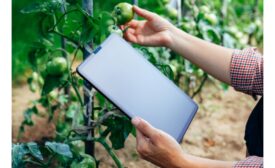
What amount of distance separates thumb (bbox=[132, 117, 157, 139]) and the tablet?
54 mm

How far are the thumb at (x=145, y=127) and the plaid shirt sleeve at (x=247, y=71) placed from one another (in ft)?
1.45

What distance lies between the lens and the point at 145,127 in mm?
1175

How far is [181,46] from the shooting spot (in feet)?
5.08

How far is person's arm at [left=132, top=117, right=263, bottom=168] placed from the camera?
1175 millimetres

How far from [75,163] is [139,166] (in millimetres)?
482

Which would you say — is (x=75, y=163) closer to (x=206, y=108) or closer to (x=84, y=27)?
(x=84, y=27)

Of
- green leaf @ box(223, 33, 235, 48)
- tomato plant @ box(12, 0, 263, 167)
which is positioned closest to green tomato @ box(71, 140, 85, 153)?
tomato plant @ box(12, 0, 263, 167)

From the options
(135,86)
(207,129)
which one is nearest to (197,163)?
(135,86)

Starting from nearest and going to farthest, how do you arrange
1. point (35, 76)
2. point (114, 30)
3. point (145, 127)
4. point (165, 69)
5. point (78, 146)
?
point (145, 127)
point (114, 30)
point (165, 69)
point (78, 146)
point (35, 76)

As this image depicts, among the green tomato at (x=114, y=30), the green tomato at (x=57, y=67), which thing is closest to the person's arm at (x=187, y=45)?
the green tomato at (x=114, y=30)

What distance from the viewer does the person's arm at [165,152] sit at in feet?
3.85

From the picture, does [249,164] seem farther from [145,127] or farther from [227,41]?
[227,41]

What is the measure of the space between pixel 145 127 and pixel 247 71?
452mm
